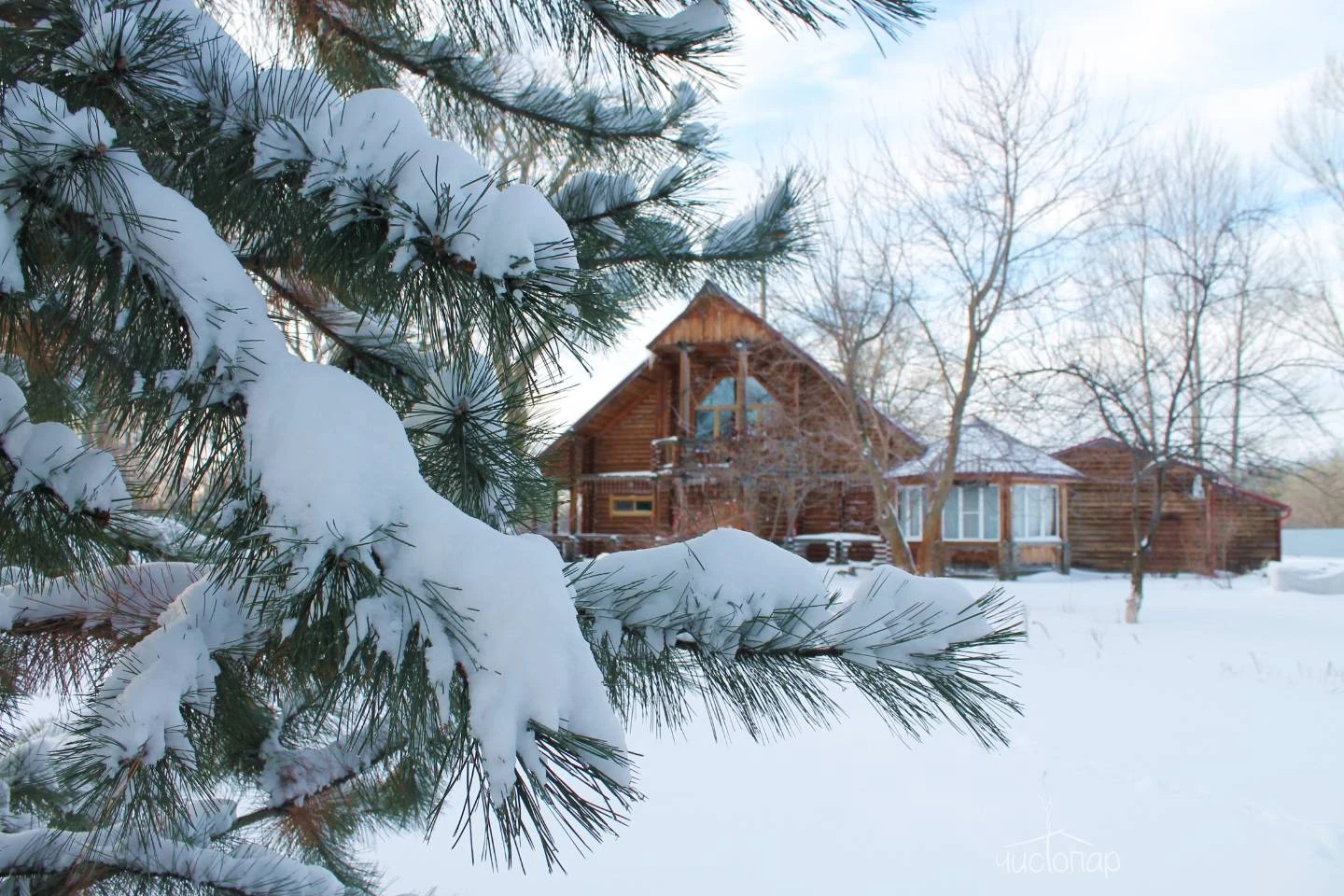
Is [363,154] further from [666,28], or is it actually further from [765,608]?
[666,28]

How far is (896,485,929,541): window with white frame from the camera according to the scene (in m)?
19.1

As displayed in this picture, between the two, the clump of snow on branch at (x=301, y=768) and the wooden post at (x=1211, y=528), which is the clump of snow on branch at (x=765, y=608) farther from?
the wooden post at (x=1211, y=528)

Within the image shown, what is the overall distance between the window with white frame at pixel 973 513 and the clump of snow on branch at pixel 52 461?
19.7m

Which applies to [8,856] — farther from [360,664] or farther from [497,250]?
[497,250]

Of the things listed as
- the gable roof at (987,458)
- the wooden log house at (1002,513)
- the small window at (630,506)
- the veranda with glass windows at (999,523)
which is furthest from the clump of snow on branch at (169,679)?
the small window at (630,506)

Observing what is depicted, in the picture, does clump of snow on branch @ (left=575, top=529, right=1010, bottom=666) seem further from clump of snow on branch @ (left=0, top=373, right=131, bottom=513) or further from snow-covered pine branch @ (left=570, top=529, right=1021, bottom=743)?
clump of snow on branch @ (left=0, top=373, right=131, bottom=513)

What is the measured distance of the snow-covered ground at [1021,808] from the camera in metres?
3.84

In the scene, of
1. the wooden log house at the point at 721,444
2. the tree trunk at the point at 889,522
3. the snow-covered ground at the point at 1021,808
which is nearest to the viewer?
the snow-covered ground at the point at 1021,808

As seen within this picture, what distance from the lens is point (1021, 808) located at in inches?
180

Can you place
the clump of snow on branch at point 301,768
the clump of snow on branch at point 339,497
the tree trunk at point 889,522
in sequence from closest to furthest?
1. the clump of snow on branch at point 339,497
2. the clump of snow on branch at point 301,768
3. the tree trunk at point 889,522

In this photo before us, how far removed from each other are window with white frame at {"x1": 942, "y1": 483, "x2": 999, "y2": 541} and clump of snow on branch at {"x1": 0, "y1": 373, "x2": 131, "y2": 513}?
1973 cm

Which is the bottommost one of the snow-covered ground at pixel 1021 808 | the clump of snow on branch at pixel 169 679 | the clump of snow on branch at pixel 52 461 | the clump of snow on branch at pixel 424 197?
the snow-covered ground at pixel 1021 808

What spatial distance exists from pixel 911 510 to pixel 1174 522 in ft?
25.0

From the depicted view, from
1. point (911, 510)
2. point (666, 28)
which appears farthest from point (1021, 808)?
point (911, 510)
